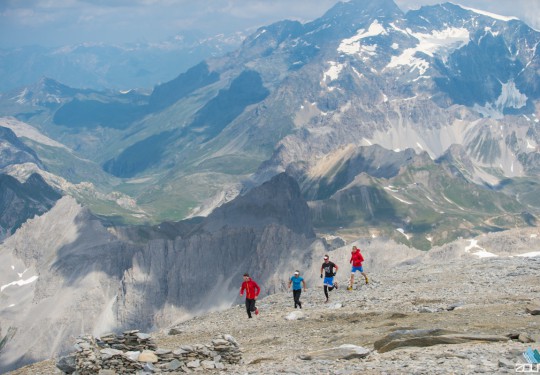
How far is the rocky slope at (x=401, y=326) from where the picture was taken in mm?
35000

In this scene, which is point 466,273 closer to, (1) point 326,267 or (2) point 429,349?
(1) point 326,267

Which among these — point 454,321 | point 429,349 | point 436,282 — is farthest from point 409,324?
point 436,282

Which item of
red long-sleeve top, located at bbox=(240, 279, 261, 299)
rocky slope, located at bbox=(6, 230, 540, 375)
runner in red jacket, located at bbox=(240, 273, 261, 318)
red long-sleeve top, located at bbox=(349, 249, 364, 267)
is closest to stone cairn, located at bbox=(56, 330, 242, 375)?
rocky slope, located at bbox=(6, 230, 540, 375)

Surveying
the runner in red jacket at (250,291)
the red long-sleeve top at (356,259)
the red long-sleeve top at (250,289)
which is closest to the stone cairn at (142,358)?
the runner in red jacket at (250,291)

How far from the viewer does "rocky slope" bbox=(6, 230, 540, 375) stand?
3500 cm

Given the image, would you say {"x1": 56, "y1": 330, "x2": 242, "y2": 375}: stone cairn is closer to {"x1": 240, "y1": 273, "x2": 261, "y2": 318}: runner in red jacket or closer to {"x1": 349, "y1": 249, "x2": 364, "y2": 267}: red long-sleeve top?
{"x1": 240, "y1": 273, "x2": 261, "y2": 318}: runner in red jacket

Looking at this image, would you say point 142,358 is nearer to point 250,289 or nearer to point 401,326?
point 401,326

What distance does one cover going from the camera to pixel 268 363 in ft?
129

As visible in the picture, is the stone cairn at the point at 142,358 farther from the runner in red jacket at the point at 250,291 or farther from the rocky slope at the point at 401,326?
the runner in red jacket at the point at 250,291

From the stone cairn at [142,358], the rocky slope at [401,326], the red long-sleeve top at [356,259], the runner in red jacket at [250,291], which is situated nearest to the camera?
the rocky slope at [401,326]

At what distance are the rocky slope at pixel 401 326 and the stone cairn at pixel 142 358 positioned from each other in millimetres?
1154

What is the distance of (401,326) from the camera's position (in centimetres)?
4553

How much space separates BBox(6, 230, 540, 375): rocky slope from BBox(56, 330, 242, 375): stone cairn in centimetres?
115

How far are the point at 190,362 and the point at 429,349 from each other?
36.3ft
